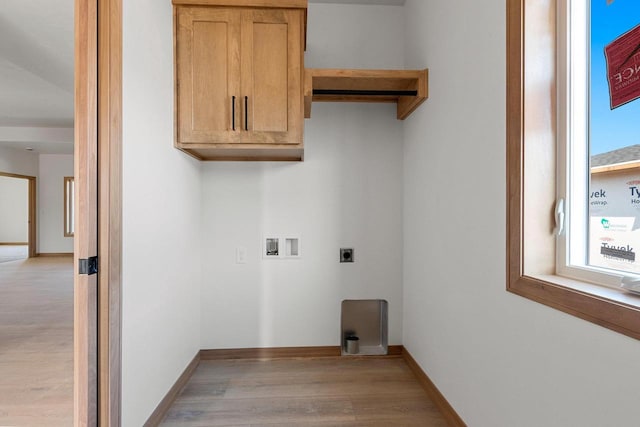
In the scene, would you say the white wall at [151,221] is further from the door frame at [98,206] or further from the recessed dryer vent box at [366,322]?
the recessed dryer vent box at [366,322]

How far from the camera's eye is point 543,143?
3.99 feet

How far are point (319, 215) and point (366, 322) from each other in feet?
3.16

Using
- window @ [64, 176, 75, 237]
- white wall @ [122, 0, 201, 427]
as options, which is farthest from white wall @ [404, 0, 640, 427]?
window @ [64, 176, 75, 237]

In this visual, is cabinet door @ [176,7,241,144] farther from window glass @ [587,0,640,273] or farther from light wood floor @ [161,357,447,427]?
window glass @ [587,0,640,273]

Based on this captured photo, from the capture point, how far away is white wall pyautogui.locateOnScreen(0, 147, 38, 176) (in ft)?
21.9

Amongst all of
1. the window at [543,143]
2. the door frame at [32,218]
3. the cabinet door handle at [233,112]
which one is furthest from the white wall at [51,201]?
the window at [543,143]

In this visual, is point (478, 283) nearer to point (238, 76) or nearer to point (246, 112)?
point (246, 112)

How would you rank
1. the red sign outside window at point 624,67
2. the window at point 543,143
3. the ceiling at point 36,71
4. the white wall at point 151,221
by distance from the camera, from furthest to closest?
1. the ceiling at point 36,71
2. the white wall at point 151,221
3. the window at point 543,143
4. the red sign outside window at point 624,67

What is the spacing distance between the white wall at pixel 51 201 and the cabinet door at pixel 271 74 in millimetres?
8030

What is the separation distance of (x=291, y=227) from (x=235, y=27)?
140cm

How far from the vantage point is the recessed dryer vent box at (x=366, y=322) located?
2.71m

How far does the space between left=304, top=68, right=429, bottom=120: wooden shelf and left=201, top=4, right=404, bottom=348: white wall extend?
0.13 metres

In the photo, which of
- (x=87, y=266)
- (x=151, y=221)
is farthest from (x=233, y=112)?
(x=87, y=266)

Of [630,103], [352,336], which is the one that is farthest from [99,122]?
[352,336]
